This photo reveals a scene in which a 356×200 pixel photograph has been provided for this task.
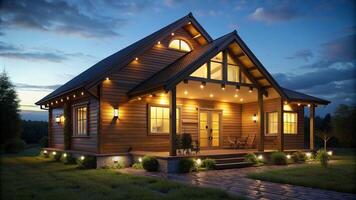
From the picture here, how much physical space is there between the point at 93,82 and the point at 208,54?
460 cm

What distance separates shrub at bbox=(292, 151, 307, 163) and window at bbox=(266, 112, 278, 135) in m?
2.28

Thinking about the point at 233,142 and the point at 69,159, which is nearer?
the point at 69,159

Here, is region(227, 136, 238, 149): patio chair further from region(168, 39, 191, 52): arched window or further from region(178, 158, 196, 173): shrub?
region(178, 158, 196, 173): shrub

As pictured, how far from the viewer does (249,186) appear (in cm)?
875

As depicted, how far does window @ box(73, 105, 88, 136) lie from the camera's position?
15205mm

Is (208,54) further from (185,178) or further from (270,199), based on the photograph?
(270,199)

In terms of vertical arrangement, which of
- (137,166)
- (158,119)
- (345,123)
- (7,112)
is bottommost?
(137,166)

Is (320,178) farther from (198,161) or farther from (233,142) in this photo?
(233,142)

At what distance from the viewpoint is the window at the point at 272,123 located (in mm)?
17750

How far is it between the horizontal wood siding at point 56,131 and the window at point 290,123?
1212 centimetres

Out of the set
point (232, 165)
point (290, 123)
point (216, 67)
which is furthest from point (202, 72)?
point (290, 123)

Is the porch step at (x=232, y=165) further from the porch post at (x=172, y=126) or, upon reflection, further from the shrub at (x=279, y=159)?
the porch post at (x=172, y=126)

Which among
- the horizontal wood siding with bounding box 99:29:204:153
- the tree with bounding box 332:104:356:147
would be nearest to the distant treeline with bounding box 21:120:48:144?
the horizontal wood siding with bounding box 99:29:204:153

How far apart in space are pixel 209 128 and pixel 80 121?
249 inches
